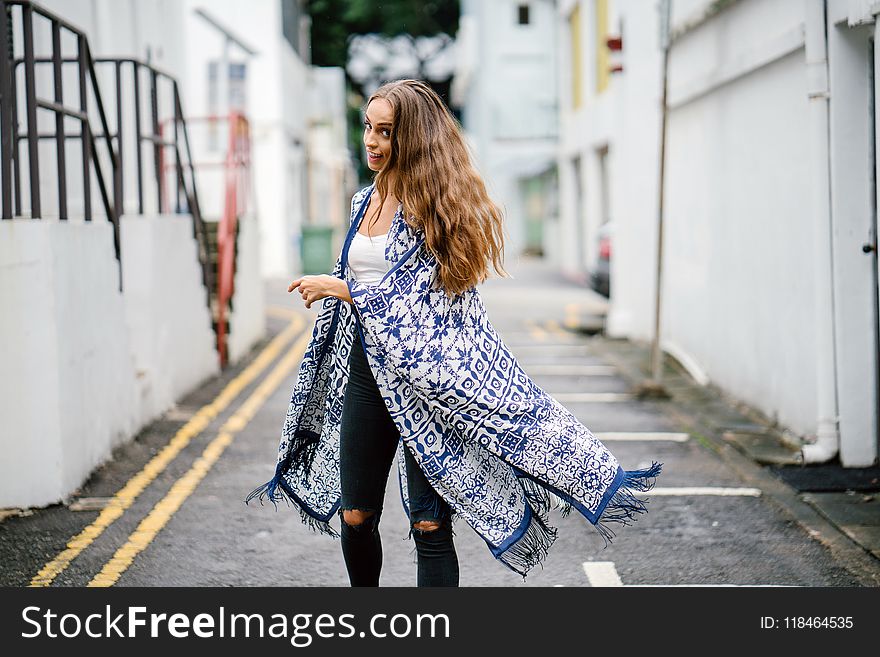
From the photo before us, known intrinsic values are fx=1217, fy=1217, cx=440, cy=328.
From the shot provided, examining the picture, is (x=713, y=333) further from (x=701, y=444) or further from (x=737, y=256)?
(x=701, y=444)

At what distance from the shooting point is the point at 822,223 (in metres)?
6.96

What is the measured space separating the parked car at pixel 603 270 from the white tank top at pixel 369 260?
1429 cm

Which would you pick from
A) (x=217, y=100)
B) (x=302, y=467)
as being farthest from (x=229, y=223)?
(x=217, y=100)

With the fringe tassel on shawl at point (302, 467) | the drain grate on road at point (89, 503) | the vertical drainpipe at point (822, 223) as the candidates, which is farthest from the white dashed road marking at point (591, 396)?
the fringe tassel on shawl at point (302, 467)

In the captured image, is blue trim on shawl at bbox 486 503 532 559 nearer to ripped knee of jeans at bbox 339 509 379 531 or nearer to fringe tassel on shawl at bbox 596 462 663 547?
fringe tassel on shawl at bbox 596 462 663 547

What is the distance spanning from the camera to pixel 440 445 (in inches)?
146

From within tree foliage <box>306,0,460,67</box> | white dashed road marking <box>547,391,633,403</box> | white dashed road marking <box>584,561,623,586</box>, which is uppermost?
tree foliage <box>306,0,460,67</box>

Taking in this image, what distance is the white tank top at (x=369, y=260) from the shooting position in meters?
3.66

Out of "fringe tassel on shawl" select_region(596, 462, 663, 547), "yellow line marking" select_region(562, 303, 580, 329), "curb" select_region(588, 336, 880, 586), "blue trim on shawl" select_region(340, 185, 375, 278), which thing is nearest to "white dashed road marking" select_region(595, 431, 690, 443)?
"curb" select_region(588, 336, 880, 586)

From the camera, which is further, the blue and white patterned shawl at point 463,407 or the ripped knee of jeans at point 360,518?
the ripped knee of jeans at point 360,518

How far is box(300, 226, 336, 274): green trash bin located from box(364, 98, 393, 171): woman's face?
22.8 m

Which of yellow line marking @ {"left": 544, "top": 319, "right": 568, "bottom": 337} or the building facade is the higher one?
the building facade

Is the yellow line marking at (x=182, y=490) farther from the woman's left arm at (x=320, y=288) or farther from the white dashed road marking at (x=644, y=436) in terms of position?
the white dashed road marking at (x=644, y=436)

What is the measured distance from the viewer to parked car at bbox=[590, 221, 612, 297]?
1795cm
